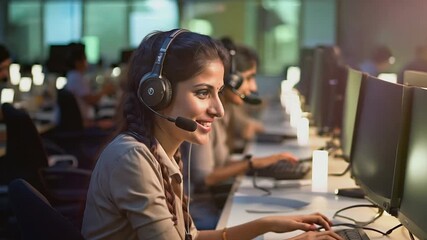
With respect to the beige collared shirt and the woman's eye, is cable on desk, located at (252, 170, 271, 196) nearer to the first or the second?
the woman's eye

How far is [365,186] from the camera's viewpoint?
228 cm

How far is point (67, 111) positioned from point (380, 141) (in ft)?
12.4

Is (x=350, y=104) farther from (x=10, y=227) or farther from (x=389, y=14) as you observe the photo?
(x=389, y=14)

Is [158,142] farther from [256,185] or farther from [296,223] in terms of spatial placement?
[256,185]

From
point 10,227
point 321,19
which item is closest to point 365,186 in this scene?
point 10,227

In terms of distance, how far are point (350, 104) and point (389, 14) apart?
7.86ft

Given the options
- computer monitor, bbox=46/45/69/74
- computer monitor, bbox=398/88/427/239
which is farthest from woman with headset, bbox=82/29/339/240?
computer monitor, bbox=46/45/69/74

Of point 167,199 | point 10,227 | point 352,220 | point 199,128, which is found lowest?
point 10,227

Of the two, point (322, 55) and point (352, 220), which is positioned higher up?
point (322, 55)

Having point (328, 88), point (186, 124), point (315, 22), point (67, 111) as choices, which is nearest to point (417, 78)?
point (186, 124)

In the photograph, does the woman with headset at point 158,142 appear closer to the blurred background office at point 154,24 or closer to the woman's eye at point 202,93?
the woman's eye at point 202,93

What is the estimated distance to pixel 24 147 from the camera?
3.46m

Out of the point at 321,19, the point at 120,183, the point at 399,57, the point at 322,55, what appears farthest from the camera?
the point at 321,19

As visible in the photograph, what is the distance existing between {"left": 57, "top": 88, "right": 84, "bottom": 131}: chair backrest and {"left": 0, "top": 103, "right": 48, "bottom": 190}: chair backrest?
2086mm
